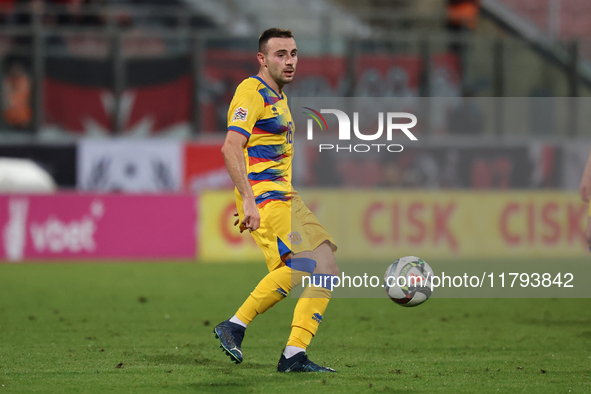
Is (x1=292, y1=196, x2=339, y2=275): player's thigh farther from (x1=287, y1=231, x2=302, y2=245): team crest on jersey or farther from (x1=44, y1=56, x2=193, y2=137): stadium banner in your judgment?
(x1=44, y1=56, x2=193, y2=137): stadium banner

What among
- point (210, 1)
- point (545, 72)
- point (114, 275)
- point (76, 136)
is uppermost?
point (210, 1)

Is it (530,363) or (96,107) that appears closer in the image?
(530,363)

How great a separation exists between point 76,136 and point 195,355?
410 inches

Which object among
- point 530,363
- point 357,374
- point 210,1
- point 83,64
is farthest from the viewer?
point 210,1

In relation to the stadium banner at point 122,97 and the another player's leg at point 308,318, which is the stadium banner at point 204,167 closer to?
the stadium banner at point 122,97

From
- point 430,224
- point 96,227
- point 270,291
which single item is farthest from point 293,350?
point 430,224

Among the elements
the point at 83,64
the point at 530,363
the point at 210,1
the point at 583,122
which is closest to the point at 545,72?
the point at 583,122

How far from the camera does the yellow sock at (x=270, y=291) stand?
5371mm

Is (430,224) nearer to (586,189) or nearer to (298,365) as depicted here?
(586,189)

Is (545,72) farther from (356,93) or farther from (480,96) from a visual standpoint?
(356,93)

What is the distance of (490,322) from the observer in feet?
25.6

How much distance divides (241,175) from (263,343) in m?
2.00

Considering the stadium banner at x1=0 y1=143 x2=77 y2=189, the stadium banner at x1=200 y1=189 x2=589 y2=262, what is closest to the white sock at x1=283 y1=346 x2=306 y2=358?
the stadium banner at x1=200 y1=189 x2=589 y2=262

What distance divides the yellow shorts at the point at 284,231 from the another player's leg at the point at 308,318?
8 centimetres
